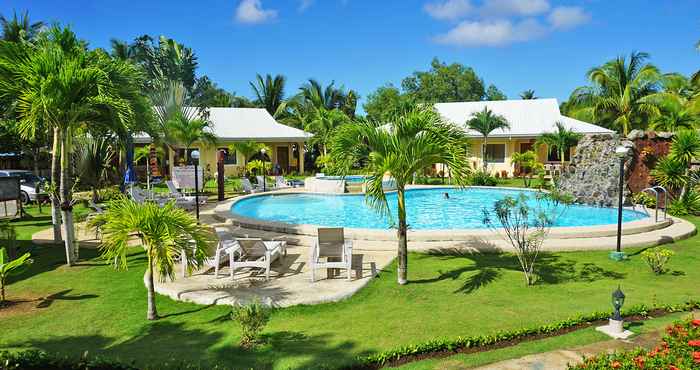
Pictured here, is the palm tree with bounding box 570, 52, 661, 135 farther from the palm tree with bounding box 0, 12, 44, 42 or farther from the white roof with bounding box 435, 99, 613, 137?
the palm tree with bounding box 0, 12, 44, 42

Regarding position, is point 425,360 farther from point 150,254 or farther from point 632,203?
point 632,203

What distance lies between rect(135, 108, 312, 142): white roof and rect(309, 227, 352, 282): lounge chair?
24137mm

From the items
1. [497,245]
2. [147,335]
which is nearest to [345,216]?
[497,245]

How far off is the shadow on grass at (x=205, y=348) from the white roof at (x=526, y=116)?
84.3 feet

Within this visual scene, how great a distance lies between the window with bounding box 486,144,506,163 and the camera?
31562 mm

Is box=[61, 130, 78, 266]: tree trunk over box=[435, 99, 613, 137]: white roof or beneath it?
beneath

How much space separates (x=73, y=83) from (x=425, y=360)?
777 cm

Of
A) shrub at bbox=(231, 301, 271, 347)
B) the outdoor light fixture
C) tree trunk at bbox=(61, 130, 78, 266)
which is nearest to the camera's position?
shrub at bbox=(231, 301, 271, 347)

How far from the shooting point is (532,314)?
6078 mm

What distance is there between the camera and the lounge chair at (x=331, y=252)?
7.70 metres

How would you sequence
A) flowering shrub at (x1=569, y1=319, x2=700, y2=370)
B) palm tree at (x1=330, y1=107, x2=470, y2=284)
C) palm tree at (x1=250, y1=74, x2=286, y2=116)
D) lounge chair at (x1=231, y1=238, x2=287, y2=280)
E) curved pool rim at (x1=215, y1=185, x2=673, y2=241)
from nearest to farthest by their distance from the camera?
1. flowering shrub at (x1=569, y1=319, x2=700, y2=370)
2. palm tree at (x1=330, y1=107, x2=470, y2=284)
3. lounge chair at (x1=231, y1=238, x2=287, y2=280)
4. curved pool rim at (x1=215, y1=185, x2=673, y2=241)
5. palm tree at (x1=250, y1=74, x2=286, y2=116)

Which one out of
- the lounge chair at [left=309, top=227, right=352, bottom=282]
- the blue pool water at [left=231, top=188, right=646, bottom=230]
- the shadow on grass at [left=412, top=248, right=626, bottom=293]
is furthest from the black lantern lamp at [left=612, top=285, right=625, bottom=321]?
the blue pool water at [left=231, top=188, right=646, bottom=230]

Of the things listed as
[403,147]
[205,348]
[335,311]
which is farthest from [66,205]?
[403,147]

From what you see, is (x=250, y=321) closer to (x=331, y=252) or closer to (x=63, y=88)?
(x=331, y=252)
